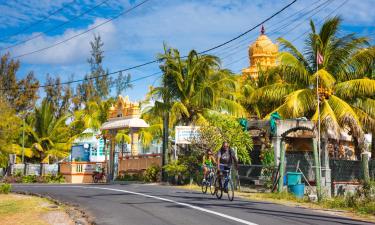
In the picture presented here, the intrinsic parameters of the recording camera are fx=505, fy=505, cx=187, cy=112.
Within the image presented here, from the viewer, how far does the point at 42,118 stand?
47125mm

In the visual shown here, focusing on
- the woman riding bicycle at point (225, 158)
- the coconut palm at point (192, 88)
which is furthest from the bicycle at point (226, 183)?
the coconut palm at point (192, 88)

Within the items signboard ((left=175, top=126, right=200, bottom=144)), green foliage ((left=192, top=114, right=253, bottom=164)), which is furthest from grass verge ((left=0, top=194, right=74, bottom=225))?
signboard ((left=175, top=126, right=200, bottom=144))

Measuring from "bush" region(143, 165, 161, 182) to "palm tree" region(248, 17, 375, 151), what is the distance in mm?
8065

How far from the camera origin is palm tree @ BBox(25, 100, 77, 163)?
47188mm

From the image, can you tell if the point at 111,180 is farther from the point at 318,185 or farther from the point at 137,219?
the point at 137,219

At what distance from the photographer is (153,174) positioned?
3073cm

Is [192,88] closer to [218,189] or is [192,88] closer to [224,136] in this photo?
[224,136]

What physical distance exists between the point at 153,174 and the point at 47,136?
66.5ft

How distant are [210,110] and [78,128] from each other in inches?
954

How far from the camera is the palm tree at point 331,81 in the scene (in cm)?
2480

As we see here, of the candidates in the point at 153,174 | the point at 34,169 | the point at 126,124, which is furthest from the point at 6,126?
the point at 153,174

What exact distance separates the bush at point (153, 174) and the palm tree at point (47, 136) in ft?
58.3

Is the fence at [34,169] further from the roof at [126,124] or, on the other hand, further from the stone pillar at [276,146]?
the stone pillar at [276,146]

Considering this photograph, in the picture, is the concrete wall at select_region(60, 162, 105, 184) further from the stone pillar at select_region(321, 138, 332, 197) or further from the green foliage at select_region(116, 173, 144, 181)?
the stone pillar at select_region(321, 138, 332, 197)
